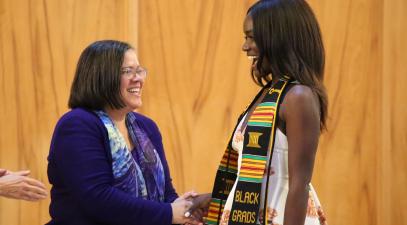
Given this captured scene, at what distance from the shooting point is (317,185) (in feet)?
12.4

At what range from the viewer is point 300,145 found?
1.81 m

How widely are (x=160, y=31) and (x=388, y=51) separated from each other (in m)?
1.44

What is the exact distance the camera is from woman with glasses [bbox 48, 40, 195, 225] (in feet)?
7.68

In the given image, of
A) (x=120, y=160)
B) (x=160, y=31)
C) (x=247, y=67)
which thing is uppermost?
(x=160, y=31)

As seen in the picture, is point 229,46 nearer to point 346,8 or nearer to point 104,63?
point 346,8

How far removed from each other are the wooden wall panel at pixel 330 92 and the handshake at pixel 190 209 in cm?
121

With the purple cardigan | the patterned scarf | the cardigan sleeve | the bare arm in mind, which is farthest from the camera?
the cardigan sleeve

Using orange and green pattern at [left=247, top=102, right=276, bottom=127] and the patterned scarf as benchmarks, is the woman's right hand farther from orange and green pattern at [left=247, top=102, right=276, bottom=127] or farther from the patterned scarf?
orange and green pattern at [left=247, top=102, right=276, bottom=127]

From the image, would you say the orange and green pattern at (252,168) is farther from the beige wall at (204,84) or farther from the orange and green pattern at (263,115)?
the beige wall at (204,84)

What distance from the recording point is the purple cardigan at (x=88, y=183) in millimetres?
2332

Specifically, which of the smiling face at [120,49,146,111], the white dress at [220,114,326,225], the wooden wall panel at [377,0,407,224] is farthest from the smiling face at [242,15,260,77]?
the wooden wall panel at [377,0,407,224]

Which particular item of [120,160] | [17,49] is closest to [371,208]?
[120,160]

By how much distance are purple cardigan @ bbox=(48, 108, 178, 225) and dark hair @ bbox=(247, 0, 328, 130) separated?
82cm

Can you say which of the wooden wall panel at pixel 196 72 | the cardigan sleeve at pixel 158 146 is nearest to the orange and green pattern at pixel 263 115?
the cardigan sleeve at pixel 158 146
